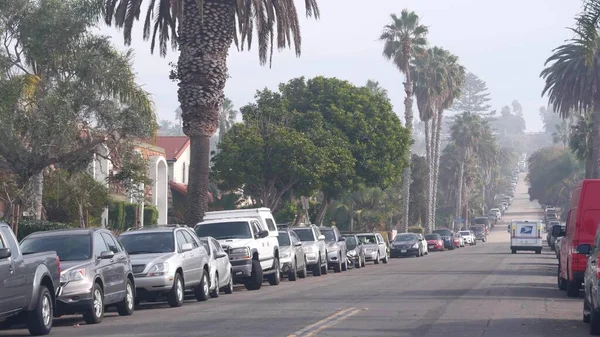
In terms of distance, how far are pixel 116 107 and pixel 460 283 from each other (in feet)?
35.2

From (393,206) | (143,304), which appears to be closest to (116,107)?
(143,304)

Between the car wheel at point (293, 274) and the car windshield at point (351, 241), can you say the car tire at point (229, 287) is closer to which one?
the car wheel at point (293, 274)

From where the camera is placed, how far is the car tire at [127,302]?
20.0m

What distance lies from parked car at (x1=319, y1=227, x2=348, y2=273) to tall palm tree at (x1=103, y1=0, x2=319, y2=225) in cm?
778

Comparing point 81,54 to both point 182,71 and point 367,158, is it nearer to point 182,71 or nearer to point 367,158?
point 182,71

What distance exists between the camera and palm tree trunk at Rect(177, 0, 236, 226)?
32531 millimetres

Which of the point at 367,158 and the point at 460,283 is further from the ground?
the point at 367,158

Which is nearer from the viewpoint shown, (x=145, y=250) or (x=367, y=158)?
(x=145, y=250)

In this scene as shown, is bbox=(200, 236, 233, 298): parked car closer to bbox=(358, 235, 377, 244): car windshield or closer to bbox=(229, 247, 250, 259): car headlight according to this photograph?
bbox=(229, 247, 250, 259): car headlight

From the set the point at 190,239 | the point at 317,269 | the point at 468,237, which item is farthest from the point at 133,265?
the point at 468,237

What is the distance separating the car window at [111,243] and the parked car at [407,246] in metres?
42.4

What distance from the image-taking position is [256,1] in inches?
1283

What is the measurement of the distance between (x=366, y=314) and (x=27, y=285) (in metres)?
6.28

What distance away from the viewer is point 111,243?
64.8 ft
